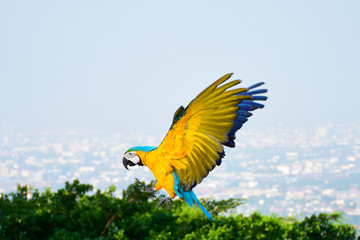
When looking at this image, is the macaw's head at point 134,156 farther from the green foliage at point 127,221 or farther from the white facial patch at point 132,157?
the green foliage at point 127,221

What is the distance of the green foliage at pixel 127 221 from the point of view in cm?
544

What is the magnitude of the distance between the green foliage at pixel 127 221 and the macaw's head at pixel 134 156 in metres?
4.24

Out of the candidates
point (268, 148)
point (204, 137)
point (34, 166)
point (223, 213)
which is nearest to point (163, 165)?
point (204, 137)

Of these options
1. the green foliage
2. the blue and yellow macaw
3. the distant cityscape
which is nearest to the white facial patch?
the blue and yellow macaw

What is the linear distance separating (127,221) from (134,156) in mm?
4809

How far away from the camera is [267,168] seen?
162 feet

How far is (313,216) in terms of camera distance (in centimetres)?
650

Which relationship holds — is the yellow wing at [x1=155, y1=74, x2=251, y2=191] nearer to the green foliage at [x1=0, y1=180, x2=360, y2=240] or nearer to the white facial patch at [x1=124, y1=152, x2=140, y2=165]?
the white facial patch at [x1=124, y1=152, x2=140, y2=165]

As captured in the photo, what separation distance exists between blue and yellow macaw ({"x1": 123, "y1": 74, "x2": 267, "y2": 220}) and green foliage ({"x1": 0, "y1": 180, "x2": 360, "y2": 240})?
13.9 ft

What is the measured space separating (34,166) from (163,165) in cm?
5249

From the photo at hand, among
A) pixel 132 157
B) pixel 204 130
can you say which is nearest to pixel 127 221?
pixel 132 157

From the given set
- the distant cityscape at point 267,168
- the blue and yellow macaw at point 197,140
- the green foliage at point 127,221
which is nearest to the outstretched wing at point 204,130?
the blue and yellow macaw at point 197,140

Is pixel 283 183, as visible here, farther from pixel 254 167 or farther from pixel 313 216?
pixel 313 216

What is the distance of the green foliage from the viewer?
5.44m
